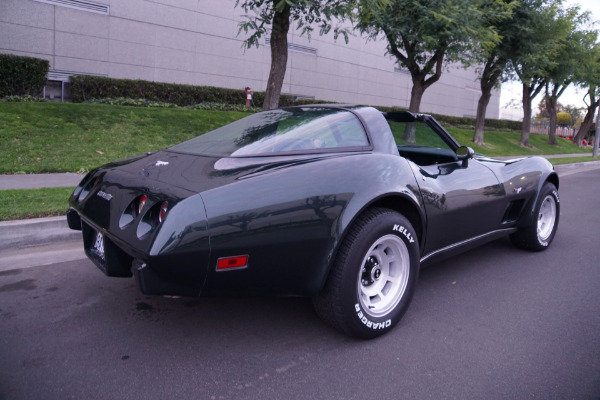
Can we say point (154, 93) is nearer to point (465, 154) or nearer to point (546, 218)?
point (546, 218)

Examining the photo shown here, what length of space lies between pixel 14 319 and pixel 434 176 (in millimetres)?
2799

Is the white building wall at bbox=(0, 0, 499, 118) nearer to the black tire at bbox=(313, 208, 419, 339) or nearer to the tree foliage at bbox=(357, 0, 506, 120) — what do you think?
the tree foliage at bbox=(357, 0, 506, 120)

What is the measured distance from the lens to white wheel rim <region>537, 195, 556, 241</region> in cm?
462

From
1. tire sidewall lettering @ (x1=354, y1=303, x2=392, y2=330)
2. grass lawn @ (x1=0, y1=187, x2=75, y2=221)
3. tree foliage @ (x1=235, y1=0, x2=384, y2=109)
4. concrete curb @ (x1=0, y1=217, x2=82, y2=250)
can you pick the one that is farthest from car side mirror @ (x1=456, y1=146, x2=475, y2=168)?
tree foliage @ (x1=235, y1=0, x2=384, y2=109)

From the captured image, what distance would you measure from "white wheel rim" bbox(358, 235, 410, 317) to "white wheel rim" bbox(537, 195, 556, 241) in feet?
7.99

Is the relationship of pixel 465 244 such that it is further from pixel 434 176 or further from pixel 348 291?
pixel 348 291

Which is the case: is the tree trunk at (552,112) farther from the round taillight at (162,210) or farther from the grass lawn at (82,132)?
the round taillight at (162,210)

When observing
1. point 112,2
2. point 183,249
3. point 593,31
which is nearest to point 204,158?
point 183,249

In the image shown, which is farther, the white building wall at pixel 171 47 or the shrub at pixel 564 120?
the shrub at pixel 564 120

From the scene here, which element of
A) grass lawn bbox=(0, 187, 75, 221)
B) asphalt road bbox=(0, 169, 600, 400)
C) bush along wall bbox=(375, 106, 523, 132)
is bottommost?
asphalt road bbox=(0, 169, 600, 400)

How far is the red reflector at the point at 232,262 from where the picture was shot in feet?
7.04

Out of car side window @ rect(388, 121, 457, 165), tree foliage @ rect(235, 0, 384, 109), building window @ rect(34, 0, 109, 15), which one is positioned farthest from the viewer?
building window @ rect(34, 0, 109, 15)

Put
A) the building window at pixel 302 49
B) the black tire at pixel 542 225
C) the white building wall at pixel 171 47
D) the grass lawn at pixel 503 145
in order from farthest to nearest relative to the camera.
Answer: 1. the building window at pixel 302 49
2. the grass lawn at pixel 503 145
3. the white building wall at pixel 171 47
4. the black tire at pixel 542 225

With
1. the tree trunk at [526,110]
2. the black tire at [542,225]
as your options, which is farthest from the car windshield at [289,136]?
the tree trunk at [526,110]
